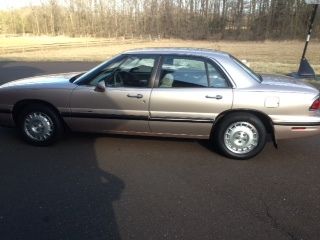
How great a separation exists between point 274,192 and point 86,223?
6.89 ft

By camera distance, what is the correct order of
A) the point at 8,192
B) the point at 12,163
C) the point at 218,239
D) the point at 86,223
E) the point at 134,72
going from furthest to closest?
the point at 134,72, the point at 12,163, the point at 8,192, the point at 86,223, the point at 218,239

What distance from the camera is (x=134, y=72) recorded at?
220 inches

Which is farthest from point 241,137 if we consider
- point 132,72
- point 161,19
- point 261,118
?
point 161,19

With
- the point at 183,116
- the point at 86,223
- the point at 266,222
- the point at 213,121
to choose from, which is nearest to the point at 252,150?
the point at 213,121

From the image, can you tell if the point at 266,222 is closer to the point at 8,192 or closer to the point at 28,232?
the point at 28,232

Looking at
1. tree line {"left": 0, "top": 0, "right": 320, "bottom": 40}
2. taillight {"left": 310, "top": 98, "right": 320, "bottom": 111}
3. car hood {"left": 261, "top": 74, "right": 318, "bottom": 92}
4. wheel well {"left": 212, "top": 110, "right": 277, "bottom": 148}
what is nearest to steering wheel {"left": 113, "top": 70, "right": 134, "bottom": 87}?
wheel well {"left": 212, "top": 110, "right": 277, "bottom": 148}

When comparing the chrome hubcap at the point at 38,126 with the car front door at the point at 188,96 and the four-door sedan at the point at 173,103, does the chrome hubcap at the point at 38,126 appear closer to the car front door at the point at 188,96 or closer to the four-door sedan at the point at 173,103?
the four-door sedan at the point at 173,103

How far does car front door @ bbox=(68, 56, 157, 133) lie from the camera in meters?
5.44

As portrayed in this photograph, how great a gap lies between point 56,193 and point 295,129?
3.19 meters

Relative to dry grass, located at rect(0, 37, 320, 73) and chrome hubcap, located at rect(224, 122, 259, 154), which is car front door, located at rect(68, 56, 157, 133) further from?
dry grass, located at rect(0, 37, 320, 73)

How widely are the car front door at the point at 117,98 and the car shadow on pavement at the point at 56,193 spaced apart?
1.61ft

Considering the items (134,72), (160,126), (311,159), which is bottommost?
(311,159)

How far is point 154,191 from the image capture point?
430cm

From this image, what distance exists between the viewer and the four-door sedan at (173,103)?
17.0 ft
